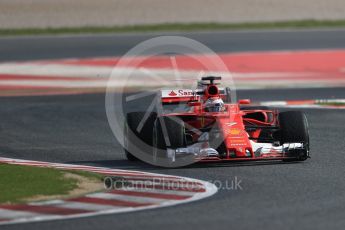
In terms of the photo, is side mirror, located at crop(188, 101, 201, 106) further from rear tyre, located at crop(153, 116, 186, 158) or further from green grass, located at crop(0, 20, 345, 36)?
green grass, located at crop(0, 20, 345, 36)

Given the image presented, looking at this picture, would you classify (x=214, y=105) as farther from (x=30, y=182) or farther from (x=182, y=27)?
(x=182, y=27)

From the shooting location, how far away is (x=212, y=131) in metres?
13.5

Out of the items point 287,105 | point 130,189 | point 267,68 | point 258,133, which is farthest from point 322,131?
point 267,68

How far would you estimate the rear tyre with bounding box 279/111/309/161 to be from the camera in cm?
1361

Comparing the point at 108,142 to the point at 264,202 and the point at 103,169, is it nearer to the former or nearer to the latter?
the point at 103,169

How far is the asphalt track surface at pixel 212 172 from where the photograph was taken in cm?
945

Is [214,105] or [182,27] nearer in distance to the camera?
[214,105]

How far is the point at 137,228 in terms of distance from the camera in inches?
361

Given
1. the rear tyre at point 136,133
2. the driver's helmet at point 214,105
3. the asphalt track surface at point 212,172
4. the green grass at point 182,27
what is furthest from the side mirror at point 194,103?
the green grass at point 182,27

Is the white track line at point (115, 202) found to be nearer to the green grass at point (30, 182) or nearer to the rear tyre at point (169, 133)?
the green grass at point (30, 182)

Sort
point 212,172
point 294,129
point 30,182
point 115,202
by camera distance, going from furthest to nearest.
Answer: point 294,129
point 212,172
point 30,182
point 115,202

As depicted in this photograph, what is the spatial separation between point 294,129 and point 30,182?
151 inches

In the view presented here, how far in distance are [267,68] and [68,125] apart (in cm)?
1184

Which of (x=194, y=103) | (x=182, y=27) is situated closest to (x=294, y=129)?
(x=194, y=103)
